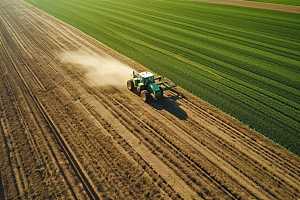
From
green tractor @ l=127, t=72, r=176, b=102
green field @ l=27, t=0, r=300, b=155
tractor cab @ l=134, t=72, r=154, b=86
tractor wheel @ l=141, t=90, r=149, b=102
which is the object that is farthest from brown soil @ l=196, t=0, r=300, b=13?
tractor wheel @ l=141, t=90, r=149, b=102

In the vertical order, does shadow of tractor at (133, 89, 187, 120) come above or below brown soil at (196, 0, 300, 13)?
below

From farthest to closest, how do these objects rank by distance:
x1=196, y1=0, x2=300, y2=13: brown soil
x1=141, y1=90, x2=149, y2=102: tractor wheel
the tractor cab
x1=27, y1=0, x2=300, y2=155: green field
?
x1=196, y1=0, x2=300, y2=13: brown soil
the tractor cab
x1=141, y1=90, x2=149, y2=102: tractor wheel
x1=27, y1=0, x2=300, y2=155: green field

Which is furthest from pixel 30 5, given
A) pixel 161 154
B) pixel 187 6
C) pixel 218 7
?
pixel 161 154

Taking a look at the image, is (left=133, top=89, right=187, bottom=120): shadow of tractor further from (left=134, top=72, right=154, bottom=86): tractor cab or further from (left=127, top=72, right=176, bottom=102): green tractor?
(left=134, top=72, right=154, bottom=86): tractor cab

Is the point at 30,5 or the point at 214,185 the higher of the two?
the point at 30,5

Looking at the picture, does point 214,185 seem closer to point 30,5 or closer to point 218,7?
point 218,7

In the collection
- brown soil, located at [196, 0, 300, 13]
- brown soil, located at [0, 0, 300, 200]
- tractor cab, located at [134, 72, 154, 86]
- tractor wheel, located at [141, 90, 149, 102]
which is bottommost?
brown soil, located at [0, 0, 300, 200]

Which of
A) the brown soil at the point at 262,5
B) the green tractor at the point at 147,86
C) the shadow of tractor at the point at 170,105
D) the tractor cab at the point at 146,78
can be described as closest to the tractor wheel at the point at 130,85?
the green tractor at the point at 147,86
